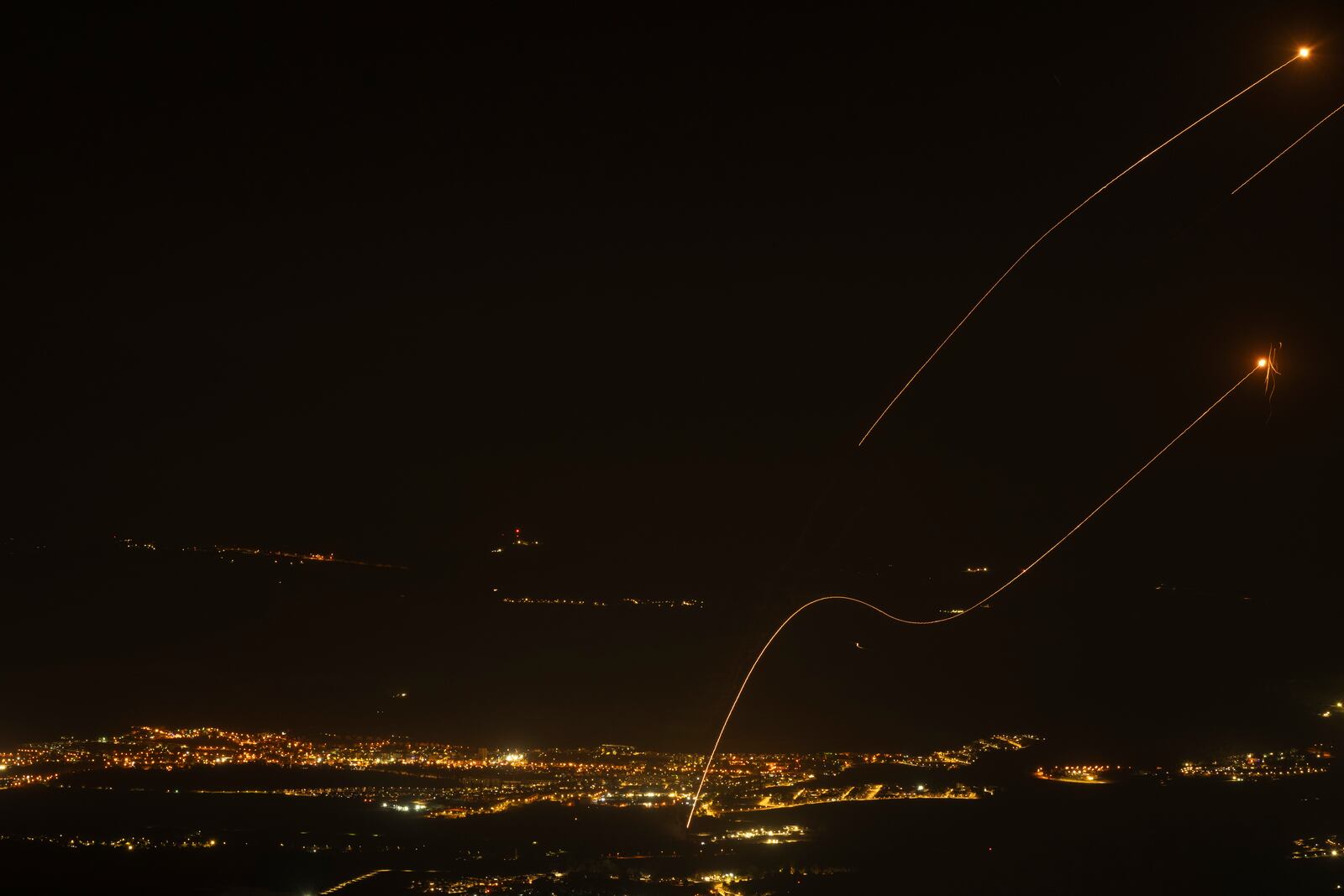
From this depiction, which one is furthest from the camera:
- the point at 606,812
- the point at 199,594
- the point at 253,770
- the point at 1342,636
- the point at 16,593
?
the point at 199,594

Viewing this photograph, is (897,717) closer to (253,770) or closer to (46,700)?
(253,770)

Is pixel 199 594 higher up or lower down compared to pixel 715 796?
higher up

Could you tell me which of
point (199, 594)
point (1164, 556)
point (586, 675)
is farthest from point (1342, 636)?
point (199, 594)

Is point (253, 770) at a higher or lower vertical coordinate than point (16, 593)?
lower

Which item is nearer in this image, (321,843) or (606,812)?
A: (321,843)

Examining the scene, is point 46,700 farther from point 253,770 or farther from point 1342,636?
point 1342,636

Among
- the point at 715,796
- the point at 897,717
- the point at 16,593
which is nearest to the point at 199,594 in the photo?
the point at 16,593

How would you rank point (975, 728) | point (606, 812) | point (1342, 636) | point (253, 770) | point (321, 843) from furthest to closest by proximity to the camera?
point (1342, 636), point (975, 728), point (253, 770), point (606, 812), point (321, 843)

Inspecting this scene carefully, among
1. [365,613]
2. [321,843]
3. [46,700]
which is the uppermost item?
[365,613]

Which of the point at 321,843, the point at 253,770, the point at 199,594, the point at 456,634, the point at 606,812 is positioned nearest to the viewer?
the point at 321,843
